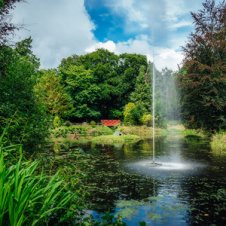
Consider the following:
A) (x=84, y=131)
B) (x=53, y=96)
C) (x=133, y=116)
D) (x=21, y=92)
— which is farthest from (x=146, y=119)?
(x=21, y=92)

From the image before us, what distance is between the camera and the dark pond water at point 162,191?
7823 mm

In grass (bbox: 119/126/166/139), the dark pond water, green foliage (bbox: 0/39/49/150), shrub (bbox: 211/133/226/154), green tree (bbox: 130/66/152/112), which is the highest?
green tree (bbox: 130/66/152/112)

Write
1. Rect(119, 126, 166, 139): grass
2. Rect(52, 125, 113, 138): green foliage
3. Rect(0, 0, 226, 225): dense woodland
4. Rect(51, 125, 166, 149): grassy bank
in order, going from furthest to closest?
1. Rect(119, 126, 166, 139): grass
2. Rect(52, 125, 113, 138): green foliage
3. Rect(51, 125, 166, 149): grassy bank
4. Rect(0, 0, 226, 225): dense woodland

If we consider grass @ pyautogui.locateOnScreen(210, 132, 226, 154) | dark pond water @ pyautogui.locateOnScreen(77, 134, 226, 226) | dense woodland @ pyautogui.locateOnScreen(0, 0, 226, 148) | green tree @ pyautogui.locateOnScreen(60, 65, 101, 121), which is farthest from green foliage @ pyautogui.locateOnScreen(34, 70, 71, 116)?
dark pond water @ pyautogui.locateOnScreen(77, 134, 226, 226)

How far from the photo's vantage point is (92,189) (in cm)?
1029

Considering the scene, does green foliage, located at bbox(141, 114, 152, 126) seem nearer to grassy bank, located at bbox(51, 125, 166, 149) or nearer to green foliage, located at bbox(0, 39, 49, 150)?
grassy bank, located at bbox(51, 125, 166, 149)

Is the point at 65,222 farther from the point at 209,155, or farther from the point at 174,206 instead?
the point at 209,155

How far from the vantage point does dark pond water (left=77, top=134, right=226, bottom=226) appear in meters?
7.82

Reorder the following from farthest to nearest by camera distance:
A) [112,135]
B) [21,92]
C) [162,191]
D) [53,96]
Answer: [53,96]
[112,135]
[21,92]
[162,191]

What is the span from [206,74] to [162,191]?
17.9 m

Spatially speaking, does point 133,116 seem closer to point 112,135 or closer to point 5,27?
point 112,135

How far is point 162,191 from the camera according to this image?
10.3 meters

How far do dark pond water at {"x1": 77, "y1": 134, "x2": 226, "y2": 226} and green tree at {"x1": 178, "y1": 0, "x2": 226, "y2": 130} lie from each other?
10.7 metres

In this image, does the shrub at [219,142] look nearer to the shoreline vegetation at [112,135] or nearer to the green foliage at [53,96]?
the shoreline vegetation at [112,135]
